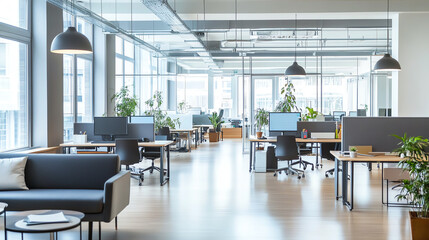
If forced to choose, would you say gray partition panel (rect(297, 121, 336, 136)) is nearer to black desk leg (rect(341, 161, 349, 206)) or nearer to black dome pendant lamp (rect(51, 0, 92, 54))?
black desk leg (rect(341, 161, 349, 206))

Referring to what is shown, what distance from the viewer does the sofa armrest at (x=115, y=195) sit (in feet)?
14.3

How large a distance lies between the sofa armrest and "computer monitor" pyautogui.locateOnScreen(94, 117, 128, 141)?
313cm

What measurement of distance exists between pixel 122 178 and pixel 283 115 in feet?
15.6

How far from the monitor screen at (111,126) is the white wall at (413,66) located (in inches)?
214

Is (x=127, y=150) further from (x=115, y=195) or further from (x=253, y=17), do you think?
(x=253, y=17)

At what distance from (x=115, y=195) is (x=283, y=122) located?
198 inches

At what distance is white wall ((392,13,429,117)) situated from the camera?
29.5 feet

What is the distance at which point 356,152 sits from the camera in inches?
229

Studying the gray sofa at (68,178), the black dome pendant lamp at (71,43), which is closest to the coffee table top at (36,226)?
the gray sofa at (68,178)

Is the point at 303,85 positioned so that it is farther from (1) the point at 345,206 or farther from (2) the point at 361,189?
(1) the point at 345,206

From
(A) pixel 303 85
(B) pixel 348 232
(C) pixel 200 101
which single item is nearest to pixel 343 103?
(A) pixel 303 85

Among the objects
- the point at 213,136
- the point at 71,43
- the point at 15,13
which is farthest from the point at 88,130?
the point at 213,136

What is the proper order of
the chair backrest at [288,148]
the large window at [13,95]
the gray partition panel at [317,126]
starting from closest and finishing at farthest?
the large window at [13,95] < the chair backrest at [288,148] < the gray partition panel at [317,126]

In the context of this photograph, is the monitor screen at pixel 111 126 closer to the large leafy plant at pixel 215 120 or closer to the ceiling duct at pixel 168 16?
the ceiling duct at pixel 168 16
